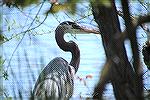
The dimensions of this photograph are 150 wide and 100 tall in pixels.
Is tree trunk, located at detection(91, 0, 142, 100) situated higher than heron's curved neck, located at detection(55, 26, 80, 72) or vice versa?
tree trunk, located at detection(91, 0, 142, 100)

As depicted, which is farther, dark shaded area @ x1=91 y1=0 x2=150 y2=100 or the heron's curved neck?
the heron's curved neck

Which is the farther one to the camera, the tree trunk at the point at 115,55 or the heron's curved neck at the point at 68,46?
the heron's curved neck at the point at 68,46

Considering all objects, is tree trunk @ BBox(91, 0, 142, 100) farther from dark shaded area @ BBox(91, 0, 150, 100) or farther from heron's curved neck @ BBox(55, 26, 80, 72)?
heron's curved neck @ BBox(55, 26, 80, 72)

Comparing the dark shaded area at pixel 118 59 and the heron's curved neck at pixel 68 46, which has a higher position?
the dark shaded area at pixel 118 59

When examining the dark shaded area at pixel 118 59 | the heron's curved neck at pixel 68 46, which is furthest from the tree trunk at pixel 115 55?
the heron's curved neck at pixel 68 46

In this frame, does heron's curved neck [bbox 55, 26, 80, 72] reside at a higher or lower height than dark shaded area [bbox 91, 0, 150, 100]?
lower

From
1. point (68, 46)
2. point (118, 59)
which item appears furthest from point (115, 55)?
point (68, 46)

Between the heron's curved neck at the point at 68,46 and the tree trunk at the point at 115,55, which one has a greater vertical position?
the tree trunk at the point at 115,55

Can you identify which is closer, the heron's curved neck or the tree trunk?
the tree trunk

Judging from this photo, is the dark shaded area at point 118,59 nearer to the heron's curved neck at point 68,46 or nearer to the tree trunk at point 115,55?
the tree trunk at point 115,55

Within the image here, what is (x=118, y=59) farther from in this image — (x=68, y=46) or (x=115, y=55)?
(x=68, y=46)

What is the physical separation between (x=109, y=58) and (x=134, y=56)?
0.08 metres

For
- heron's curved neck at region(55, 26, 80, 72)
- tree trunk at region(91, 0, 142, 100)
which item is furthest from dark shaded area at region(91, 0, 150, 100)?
heron's curved neck at region(55, 26, 80, 72)

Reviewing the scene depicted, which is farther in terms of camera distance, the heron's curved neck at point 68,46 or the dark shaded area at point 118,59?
the heron's curved neck at point 68,46
